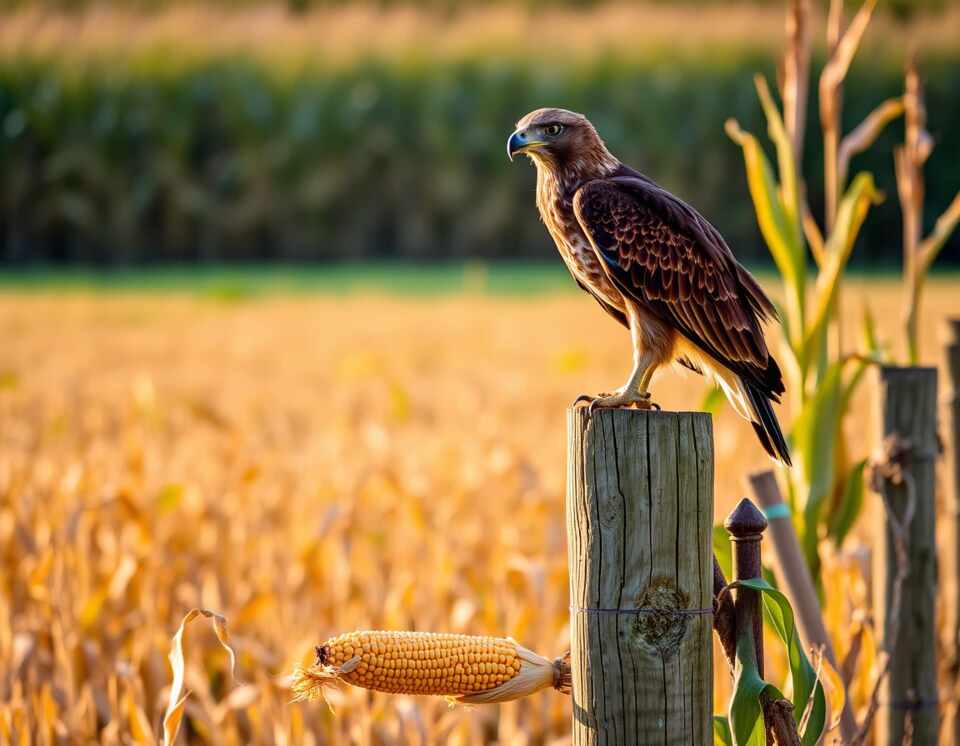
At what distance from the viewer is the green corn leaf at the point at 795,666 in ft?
8.00

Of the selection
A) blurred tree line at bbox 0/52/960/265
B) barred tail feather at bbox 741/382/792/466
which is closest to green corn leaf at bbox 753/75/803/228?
barred tail feather at bbox 741/382/792/466

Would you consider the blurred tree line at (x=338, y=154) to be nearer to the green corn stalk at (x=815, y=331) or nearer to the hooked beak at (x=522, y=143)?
the green corn stalk at (x=815, y=331)

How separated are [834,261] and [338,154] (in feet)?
58.6

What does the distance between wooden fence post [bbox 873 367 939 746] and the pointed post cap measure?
1150 mm

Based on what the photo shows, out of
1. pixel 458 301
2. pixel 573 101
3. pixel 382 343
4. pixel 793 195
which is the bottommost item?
pixel 793 195

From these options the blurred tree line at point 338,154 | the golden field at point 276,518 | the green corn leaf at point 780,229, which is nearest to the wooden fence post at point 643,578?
the golden field at point 276,518

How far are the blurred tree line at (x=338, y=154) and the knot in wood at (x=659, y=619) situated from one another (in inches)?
718

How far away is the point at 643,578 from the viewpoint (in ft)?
7.43

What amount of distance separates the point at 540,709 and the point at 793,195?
1.90m

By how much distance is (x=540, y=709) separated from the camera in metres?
4.32

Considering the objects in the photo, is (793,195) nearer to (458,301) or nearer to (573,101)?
(458,301)

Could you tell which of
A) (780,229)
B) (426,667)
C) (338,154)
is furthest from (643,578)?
(338,154)

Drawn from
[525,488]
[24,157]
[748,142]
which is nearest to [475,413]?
[525,488]

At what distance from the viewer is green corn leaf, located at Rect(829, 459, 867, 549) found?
372 centimetres
